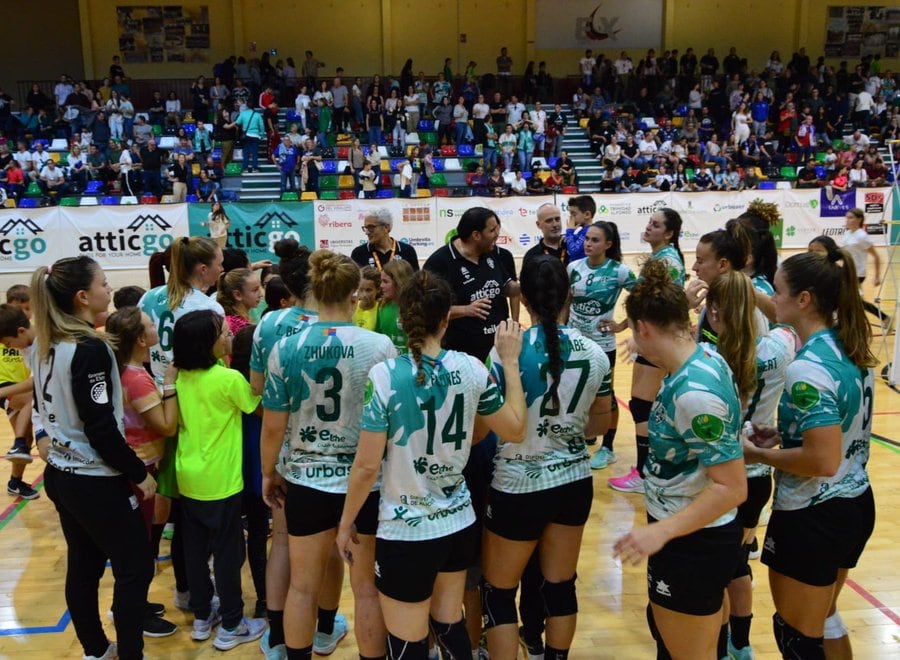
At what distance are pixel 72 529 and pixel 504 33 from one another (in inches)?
1063

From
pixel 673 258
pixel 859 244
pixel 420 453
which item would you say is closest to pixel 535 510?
pixel 420 453

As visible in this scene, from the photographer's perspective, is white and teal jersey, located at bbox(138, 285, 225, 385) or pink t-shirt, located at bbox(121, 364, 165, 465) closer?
pink t-shirt, located at bbox(121, 364, 165, 465)

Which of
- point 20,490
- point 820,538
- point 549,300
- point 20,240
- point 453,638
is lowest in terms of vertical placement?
point 20,490

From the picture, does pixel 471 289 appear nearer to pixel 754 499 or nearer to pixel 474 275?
pixel 474 275

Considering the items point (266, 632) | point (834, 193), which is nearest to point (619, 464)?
point (266, 632)

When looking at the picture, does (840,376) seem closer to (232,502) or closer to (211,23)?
(232,502)

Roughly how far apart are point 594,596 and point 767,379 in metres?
1.69

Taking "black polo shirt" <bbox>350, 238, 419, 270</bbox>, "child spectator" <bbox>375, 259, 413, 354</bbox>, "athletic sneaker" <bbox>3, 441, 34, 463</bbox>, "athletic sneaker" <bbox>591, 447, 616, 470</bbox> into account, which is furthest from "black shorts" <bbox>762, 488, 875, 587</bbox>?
"athletic sneaker" <bbox>3, 441, 34, 463</bbox>

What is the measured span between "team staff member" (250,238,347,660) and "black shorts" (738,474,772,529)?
185 centimetres

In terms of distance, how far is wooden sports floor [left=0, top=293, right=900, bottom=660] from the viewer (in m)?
3.73

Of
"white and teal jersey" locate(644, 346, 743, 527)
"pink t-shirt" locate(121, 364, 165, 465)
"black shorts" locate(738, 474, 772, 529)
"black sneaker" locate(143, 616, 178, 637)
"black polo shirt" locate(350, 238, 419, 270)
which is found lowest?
"black sneaker" locate(143, 616, 178, 637)

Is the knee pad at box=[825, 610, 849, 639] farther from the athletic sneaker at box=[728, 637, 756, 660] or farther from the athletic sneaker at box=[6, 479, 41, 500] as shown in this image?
the athletic sneaker at box=[6, 479, 41, 500]

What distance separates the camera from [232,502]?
3654 mm

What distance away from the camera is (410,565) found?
262cm
